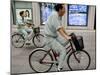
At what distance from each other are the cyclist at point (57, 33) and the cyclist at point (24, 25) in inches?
8.0

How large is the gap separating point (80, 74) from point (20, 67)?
2.40 ft

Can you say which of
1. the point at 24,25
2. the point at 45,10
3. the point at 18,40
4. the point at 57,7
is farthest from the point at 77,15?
the point at 18,40

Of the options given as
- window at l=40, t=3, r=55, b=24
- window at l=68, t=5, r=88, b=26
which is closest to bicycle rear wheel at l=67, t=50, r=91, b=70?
window at l=68, t=5, r=88, b=26

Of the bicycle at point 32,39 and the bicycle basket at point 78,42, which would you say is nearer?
the bicycle at point 32,39

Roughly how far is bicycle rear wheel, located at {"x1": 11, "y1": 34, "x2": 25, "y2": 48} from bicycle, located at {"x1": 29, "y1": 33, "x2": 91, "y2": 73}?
16cm

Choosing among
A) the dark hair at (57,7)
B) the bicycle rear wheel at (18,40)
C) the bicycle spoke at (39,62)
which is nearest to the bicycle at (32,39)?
the bicycle rear wheel at (18,40)

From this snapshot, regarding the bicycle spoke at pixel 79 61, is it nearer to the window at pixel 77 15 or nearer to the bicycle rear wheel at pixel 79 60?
the bicycle rear wheel at pixel 79 60

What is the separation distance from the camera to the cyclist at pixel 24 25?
206 cm

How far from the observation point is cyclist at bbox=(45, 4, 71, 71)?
2143mm

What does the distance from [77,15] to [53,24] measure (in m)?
0.32

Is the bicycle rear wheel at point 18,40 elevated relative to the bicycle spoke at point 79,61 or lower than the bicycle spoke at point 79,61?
elevated

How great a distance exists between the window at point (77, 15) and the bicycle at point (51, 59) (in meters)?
0.24

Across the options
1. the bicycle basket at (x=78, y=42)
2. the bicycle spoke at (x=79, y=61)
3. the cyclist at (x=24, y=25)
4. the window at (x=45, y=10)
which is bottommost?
the bicycle spoke at (x=79, y=61)

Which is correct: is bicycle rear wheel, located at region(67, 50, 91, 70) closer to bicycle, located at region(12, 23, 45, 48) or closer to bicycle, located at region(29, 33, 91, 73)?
bicycle, located at region(29, 33, 91, 73)
